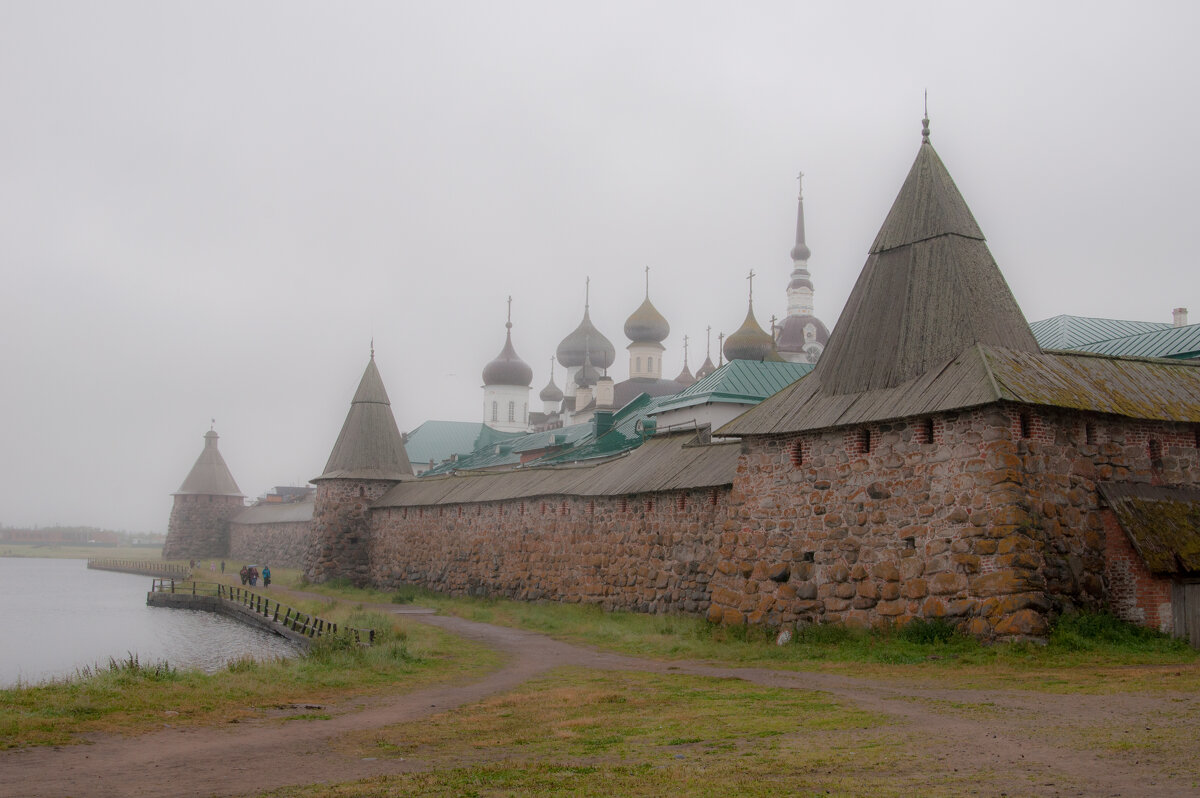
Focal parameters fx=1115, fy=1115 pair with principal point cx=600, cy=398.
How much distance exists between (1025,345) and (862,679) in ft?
19.9

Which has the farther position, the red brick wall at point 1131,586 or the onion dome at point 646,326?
the onion dome at point 646,326

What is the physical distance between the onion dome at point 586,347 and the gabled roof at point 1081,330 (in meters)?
42.4

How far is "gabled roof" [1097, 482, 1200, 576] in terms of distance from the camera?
14.0 m

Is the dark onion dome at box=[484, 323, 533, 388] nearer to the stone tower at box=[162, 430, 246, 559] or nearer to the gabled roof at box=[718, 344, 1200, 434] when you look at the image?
the stone tower at box=[162, 430, 246, 559]

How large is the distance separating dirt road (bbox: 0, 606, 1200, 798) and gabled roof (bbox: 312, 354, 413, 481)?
82.1ft

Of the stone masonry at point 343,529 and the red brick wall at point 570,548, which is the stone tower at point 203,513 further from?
the red brick wall at point 570,548

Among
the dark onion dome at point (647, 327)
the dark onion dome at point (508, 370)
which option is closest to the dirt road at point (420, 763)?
the dark onion dome at point (647, 327)

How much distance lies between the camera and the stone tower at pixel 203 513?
65.4m

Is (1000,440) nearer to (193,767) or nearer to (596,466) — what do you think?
(193,767)

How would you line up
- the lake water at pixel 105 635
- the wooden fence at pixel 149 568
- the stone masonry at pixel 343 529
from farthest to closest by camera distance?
the wooden fence at pixel 149 568
the stone masonry at pixel 343 529
the lake water at pixel 105 635

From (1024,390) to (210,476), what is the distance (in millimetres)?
59617

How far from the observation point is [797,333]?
70.8 meters

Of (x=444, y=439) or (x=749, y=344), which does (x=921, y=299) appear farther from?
(x=444, y=439)

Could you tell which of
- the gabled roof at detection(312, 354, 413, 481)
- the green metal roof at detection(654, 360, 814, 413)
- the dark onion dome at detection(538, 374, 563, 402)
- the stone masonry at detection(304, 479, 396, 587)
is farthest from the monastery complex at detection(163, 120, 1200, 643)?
the dark onion dome at detection(538, 374, 563, 402)
